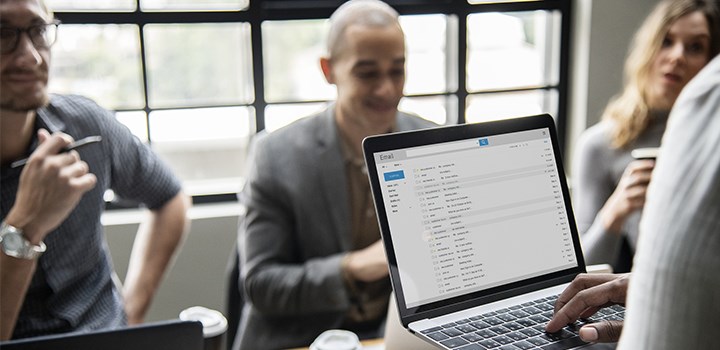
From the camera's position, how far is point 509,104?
3.23 m

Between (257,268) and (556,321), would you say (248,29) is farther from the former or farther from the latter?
(556,321)

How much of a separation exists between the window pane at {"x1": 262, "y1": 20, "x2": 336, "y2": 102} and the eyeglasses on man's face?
124 centimetres

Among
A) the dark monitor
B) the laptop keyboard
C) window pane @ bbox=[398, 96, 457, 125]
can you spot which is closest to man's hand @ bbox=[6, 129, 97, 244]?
the dark monitor

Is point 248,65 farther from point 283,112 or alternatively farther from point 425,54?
point 425,54

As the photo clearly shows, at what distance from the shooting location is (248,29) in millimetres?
2816

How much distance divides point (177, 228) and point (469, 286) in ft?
3.76

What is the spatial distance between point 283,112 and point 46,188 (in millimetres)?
1539

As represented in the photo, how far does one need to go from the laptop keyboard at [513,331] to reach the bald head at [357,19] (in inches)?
41.8

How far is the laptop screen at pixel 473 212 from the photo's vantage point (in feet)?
3.33

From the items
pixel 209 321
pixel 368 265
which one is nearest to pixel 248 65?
pixel 368 265

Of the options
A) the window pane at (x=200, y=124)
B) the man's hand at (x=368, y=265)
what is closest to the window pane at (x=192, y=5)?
the window pane at (x=200, y=124)

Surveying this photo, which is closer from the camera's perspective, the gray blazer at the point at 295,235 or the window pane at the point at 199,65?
A: the gray blazer at the point at 295,235

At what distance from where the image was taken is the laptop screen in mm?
1016

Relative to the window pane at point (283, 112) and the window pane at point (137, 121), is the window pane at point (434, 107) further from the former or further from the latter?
the window pane at point (137, 121)
